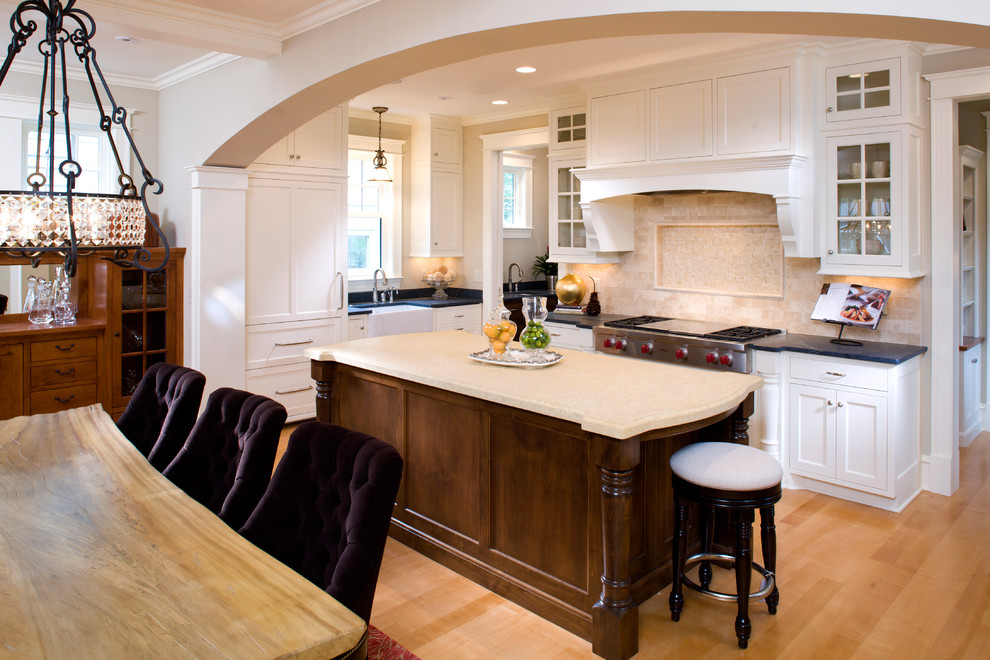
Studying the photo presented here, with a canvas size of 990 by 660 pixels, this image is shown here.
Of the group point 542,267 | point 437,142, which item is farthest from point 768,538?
point 542,267

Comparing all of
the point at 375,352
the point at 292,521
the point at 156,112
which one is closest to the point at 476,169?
the point at 156,112

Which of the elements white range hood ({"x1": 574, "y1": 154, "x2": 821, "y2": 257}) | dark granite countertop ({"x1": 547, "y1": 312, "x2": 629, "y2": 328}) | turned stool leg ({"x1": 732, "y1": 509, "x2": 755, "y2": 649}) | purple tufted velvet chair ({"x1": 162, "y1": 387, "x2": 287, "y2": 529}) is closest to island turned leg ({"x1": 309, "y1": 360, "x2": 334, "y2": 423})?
purple tufted velvet chair ({"x1": 162, "y1": 387, "x2": 287, "y2": 529})

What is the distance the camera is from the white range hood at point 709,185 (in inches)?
167

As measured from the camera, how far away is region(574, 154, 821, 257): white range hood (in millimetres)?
4234

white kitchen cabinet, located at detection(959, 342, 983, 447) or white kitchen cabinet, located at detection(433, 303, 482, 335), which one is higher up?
white kitchen cabinet, located at detection(433, 303, 482, 335)

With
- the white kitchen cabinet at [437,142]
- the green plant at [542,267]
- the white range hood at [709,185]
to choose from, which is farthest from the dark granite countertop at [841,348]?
the green plant at [542,267]

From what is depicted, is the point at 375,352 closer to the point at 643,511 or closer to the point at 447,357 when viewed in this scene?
the point at 447,357

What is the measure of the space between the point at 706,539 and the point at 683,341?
1810 mm

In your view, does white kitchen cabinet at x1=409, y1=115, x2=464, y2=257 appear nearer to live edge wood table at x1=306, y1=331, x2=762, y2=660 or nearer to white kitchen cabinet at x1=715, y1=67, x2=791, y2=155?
white kitchen cabinet at x1=715, y1=67, x2=791, y2=155

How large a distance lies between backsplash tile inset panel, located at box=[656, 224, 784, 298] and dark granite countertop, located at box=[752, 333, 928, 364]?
1.64 feet

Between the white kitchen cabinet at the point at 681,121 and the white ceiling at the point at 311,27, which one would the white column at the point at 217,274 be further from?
the white kitchen cabinet at the point at 681,121

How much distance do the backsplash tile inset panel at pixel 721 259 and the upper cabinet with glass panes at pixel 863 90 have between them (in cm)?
84

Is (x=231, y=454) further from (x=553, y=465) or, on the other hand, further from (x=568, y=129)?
(x=568, y=129)

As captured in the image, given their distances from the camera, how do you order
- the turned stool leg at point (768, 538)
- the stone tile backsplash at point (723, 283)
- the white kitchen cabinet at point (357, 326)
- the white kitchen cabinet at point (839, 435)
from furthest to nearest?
the white kitchen cabinet at point (357, 326) < the stone tile backsplash at point (723, 283) < the white kitchen cabinet at point (839, 435) < the turned stool leg at point (768, 538)
